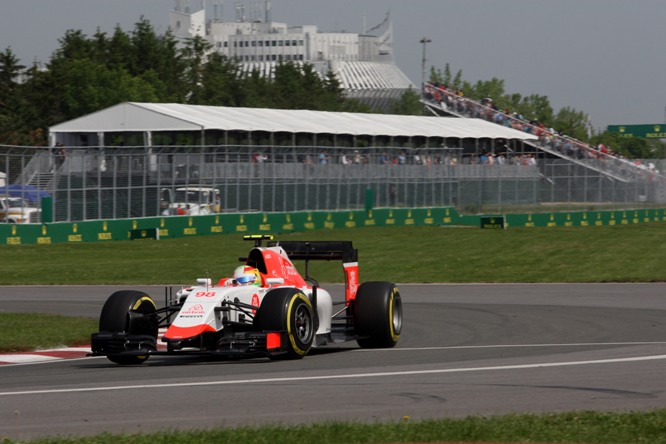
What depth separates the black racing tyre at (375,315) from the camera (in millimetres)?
15320

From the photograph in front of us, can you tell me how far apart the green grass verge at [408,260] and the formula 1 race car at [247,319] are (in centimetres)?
1262

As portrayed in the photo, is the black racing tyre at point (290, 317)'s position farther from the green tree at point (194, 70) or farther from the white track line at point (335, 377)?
the green tree at point (194, 70)

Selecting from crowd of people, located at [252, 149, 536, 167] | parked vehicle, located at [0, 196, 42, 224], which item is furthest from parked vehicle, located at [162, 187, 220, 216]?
parked vehicle, located at [0, 196, 42, 224]

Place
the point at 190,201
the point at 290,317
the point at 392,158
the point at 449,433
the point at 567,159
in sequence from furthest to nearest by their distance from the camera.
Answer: the point at 567,159
the point at 392,158
the point at 190,201
the point at 290,317
the point at 449,433

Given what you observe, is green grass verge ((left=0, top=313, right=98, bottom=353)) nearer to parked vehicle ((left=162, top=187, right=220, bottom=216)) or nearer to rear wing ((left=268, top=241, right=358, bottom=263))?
rear wing ((left=268, top=241, right=358, bottom=263))

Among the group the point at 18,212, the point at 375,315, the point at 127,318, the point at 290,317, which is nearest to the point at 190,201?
the point at 18,212

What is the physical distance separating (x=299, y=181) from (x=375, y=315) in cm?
3504

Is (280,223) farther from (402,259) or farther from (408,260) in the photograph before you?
(408,260)

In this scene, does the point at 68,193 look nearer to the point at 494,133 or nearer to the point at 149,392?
the point at 149,392

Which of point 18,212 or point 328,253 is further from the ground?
point 18,212

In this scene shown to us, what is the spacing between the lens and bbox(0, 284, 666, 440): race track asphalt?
31.9 feet

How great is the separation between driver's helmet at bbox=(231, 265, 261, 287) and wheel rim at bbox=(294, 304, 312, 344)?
75 cm

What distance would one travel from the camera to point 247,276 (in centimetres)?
1448

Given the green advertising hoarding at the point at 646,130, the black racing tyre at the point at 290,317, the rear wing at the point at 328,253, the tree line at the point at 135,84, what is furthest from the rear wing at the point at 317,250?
the green advertising hoarding at the point at 646,130
